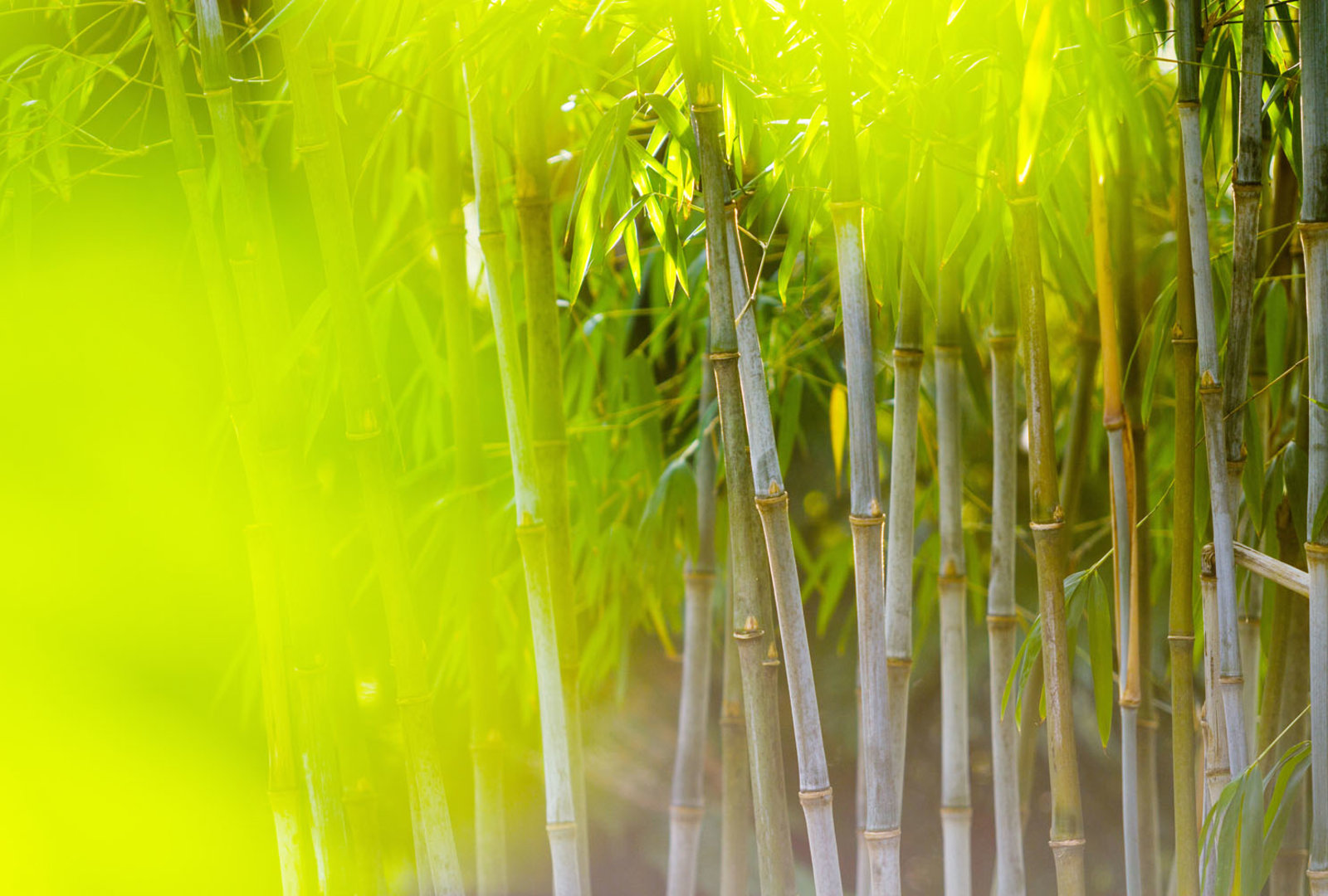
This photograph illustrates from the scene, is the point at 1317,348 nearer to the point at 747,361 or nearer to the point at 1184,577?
the point at 1184,577

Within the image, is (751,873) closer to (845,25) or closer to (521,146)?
(521,146)

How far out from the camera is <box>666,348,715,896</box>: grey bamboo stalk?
148 cm

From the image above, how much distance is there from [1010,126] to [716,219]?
0.85ft

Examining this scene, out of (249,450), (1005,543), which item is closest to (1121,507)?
(1005,543)

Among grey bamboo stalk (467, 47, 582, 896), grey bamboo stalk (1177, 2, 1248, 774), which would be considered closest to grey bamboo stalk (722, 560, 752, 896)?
grey bamboo stalk (467, 47, 582, 896)

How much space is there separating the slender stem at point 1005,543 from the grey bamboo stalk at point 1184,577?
0.20 meters

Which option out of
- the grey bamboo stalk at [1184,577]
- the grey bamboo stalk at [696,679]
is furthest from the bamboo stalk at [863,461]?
the grey bamboo stalk at [696,679]

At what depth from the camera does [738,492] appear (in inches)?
31.8

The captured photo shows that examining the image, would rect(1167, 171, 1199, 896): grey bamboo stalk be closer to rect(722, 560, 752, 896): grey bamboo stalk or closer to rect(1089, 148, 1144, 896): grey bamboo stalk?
rect(1089, 148, 1144, 896): grey bamboo stalk

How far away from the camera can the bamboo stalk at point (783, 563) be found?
797 mm

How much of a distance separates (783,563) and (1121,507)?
0.33 meters

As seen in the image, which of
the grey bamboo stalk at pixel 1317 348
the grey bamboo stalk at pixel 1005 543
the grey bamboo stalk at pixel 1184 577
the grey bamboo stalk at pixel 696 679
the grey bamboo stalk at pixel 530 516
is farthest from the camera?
the grey bamboo stalk at pixel 696 679

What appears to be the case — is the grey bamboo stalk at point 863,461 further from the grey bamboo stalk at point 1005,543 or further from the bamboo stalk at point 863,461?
the grey bamboo stalk at point 1005,543

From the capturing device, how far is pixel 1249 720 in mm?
1174
